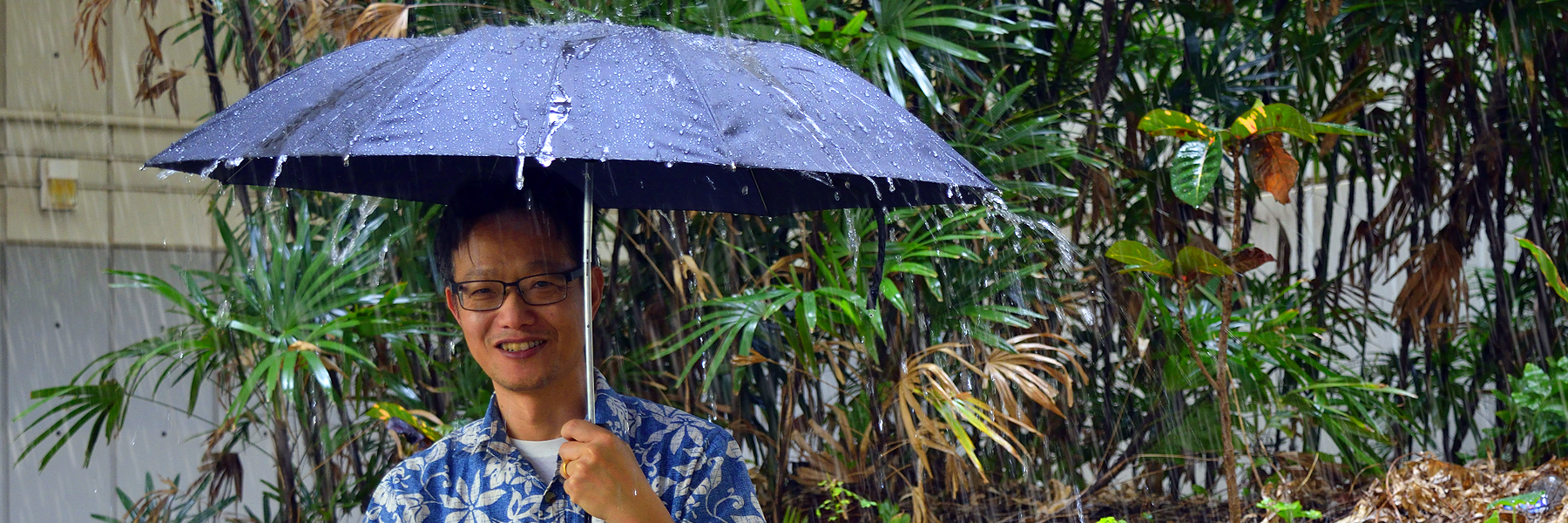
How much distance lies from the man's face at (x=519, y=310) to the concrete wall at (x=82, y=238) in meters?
4.64

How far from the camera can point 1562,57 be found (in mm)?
3990

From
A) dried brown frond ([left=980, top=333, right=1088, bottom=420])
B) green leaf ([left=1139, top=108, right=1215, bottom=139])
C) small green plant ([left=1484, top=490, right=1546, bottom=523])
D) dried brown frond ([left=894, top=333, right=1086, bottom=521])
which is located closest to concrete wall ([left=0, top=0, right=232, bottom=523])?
dried brown frond ([left=894, top=333, right=1086, bottom=521])

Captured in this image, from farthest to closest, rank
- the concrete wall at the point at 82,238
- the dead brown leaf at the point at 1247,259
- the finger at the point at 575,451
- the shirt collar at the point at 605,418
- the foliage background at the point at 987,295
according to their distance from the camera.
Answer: the concrete wall at the point at 82,238 < the foliage background at the point at 987,295 < the dead brown leaf at the point at 1247,259 < the shirt collar at the point at 605,418 < the finger at the point at 575,451

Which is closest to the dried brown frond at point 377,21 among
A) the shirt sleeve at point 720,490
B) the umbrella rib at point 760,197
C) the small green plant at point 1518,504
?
the umbrella rib at point 760,197

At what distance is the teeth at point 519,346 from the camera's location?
172 centimetres

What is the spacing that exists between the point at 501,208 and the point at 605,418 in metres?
0.34

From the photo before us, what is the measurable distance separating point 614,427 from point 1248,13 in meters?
3.33

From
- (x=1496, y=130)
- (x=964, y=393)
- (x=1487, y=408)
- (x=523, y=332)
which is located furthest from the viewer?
(x=1487, y=408)

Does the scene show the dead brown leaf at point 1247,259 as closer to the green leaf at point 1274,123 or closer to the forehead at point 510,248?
the green leaf at point 1274,123

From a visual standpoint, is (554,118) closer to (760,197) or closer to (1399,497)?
(760,197)

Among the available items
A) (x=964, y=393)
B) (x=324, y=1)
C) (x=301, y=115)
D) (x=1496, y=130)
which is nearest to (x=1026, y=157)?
(x=964, y=393)

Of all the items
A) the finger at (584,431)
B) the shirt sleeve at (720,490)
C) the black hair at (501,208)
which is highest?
the black hair at (501,208)

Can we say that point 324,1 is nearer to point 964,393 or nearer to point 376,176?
point 376,176

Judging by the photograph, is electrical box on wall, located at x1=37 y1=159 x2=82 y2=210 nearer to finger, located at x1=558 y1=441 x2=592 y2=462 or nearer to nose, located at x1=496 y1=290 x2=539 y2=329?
nose, located at x1=496 y1=290 x2=539 y2=329
